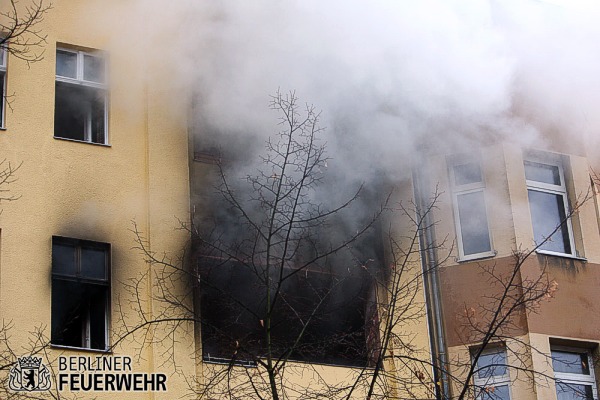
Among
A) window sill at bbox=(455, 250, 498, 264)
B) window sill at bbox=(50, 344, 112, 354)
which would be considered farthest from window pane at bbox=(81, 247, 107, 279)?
window sill at bbox=(455, 250, 498, 264)

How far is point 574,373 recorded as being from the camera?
45.0ft

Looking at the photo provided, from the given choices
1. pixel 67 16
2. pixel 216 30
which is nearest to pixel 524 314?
pixel 216 30

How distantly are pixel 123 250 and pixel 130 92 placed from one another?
190 cm

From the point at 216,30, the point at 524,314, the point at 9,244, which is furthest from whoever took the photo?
the point at 216,30

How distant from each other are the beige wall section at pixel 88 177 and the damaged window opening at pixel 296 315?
0.53 metres

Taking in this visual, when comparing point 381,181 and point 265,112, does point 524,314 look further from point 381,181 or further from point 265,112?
point 265,112

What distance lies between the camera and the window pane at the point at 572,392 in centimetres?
1343

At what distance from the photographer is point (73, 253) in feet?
40.3

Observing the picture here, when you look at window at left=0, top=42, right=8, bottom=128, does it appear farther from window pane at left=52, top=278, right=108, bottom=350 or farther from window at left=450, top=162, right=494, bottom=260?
window at left=450, top=162, right=494, bottom=260

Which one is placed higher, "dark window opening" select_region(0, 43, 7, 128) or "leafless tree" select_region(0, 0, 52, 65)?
"leafless tree" select_region(0, 0, 52, 65)

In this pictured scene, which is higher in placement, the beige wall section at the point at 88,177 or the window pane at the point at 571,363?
the beige wall section at the point at 88,177

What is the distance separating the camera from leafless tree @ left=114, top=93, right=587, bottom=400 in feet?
40.2

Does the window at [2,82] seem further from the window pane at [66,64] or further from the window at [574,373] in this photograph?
the window at [574,373]

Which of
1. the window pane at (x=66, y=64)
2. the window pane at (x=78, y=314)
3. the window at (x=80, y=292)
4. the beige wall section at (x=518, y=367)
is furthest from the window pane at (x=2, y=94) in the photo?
the beige wall section at (x=518, y=367)
